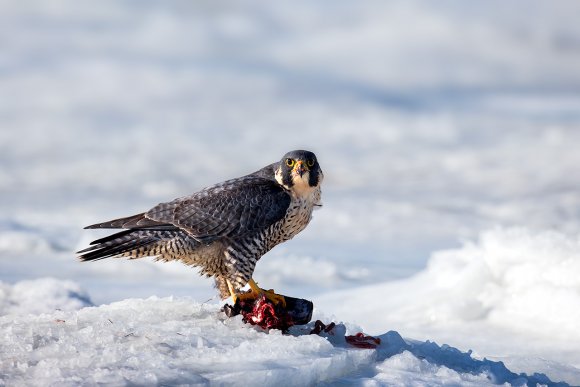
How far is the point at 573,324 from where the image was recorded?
1320 cm

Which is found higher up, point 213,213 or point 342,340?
point 213,213

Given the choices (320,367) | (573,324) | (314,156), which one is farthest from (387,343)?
(573,324)

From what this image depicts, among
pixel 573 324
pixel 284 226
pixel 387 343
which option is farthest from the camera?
pixel 573 324

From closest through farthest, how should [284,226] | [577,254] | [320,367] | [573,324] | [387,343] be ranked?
[320,367] < [387,343] < [284,226] < [573,324] < [577,254]

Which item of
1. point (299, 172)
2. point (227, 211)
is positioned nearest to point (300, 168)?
point (299, 172)

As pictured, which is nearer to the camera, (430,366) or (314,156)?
(430,366)

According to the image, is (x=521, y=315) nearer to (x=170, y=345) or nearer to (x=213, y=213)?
(x=213, y=213)

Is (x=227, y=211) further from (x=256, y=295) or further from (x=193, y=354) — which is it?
(x=193, y=354)

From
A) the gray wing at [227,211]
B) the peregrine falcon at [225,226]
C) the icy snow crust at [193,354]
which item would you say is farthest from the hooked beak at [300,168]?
the icy snow crust at [193,354]

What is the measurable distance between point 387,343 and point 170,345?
2427 mm

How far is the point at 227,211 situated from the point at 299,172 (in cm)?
90

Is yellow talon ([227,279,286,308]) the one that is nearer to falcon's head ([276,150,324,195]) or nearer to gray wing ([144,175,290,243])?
gray wing ([144,175,290,243])

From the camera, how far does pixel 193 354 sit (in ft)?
24.6

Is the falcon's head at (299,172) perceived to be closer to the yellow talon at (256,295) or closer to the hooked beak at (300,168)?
the hooked beak at (300,168)
